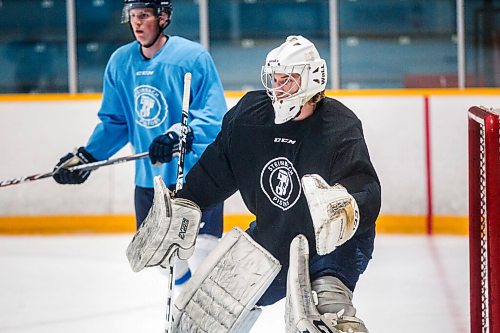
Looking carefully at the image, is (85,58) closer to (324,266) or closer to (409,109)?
(409,109)

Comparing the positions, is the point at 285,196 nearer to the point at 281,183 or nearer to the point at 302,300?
the point at 281,183

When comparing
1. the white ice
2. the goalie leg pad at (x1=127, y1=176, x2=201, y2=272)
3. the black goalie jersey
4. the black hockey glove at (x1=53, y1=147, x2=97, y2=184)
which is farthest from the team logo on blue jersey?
the goalie leg pad at (x1=127, y1=176, x2=201, y2=272)

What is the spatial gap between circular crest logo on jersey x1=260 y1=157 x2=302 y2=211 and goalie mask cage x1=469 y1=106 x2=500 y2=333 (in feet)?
1.65

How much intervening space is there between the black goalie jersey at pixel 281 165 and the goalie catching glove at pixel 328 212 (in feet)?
0.38

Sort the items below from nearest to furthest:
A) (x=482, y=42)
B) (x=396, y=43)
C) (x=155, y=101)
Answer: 1. (x=155, y=101)
2. (x=482, y=42)
3. (x=396, y=43)

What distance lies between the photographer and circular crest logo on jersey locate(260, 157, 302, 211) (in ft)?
8.91

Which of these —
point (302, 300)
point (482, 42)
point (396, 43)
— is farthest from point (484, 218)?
point (396, 43)

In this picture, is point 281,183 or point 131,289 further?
point 131,289

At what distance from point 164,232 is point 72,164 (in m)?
1.53

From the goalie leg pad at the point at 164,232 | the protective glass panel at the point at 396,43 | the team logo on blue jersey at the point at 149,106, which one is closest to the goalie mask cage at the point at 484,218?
the goalie leg pad at the point at 164,232

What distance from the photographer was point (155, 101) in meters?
4.08

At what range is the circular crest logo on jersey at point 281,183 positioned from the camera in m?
2.72

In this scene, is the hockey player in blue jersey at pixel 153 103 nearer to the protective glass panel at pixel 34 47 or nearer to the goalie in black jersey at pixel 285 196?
the goalie in black jersey at pixel 285 196

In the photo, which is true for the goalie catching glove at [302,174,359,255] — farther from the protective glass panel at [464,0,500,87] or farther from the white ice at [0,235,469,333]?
the protective glass panel at [464,0,500,87]
